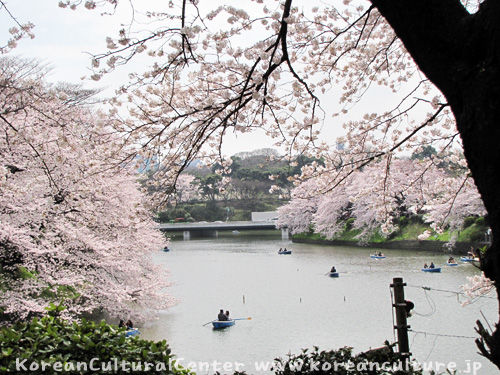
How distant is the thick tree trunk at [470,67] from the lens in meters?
1.69

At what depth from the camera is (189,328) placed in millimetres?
11023

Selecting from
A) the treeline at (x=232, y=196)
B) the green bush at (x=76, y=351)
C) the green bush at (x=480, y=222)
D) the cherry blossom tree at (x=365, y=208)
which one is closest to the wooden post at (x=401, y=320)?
the green bush at (x=76, y=351)

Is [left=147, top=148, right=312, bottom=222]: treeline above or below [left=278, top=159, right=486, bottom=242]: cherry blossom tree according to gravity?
above

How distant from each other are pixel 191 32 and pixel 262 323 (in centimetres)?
900

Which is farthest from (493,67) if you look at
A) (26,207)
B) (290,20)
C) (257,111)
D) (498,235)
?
(26,207)

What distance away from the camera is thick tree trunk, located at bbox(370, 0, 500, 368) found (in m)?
1.69

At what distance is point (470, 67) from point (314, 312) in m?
10.9

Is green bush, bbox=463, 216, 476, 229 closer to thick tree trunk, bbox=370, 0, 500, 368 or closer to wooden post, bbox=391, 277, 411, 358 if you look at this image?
wooden post, bbox=391, 277, 411, 358

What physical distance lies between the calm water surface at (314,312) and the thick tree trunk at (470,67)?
13.6 feet

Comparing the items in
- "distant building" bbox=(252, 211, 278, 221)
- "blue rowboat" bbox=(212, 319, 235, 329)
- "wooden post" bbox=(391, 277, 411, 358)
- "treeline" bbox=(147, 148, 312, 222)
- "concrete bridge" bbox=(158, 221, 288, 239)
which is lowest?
"blue rowboat" bbox=(212, 319, 235, 329)

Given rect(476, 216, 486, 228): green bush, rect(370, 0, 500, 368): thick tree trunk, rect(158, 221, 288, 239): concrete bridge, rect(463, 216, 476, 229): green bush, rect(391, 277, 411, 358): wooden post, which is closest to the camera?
rect(370, 0, 500, 368): thick tree trunk

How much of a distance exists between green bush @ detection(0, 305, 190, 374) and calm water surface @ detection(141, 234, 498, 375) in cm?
397

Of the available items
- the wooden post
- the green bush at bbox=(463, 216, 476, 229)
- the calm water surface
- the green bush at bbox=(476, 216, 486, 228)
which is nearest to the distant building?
the calm water surface

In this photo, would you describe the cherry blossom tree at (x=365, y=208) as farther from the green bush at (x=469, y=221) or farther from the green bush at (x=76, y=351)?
the green bush at (x=76, y=351)
